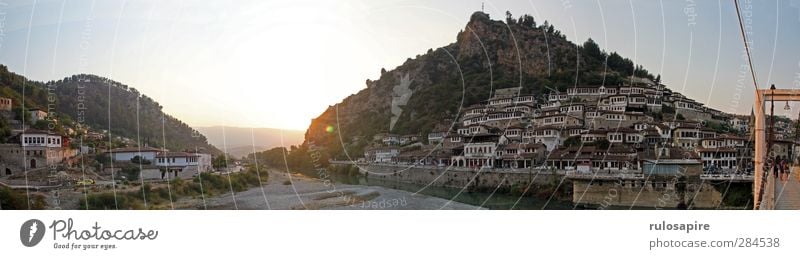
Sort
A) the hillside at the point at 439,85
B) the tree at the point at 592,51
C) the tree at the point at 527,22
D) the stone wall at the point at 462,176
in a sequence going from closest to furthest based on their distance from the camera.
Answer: the hillside at the point at 439,85, the stone wall at the point at 462,176, the tree at the point at 527,22, the tree at the point at 592,51

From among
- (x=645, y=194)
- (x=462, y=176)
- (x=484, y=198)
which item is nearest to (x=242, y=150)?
(x=462, y=176)

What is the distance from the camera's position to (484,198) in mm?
8836

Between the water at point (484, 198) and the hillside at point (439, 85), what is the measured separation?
2.22ft

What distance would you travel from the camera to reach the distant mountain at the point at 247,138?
5645mm

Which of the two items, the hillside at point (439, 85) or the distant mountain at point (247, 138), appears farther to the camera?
the hillside at point (439, 85)

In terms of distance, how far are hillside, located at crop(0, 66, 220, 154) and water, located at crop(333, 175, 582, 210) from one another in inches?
88.5

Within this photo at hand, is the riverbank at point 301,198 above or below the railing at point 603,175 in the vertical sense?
above

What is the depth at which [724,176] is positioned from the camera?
28.0ft

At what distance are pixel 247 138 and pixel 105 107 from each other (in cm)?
151

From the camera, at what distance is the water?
8.11m

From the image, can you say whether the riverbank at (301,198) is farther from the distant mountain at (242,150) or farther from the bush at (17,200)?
the bush at (17,200)

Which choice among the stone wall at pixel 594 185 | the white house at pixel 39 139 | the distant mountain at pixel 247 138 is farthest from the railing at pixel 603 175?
the white house at pixel 39 139
